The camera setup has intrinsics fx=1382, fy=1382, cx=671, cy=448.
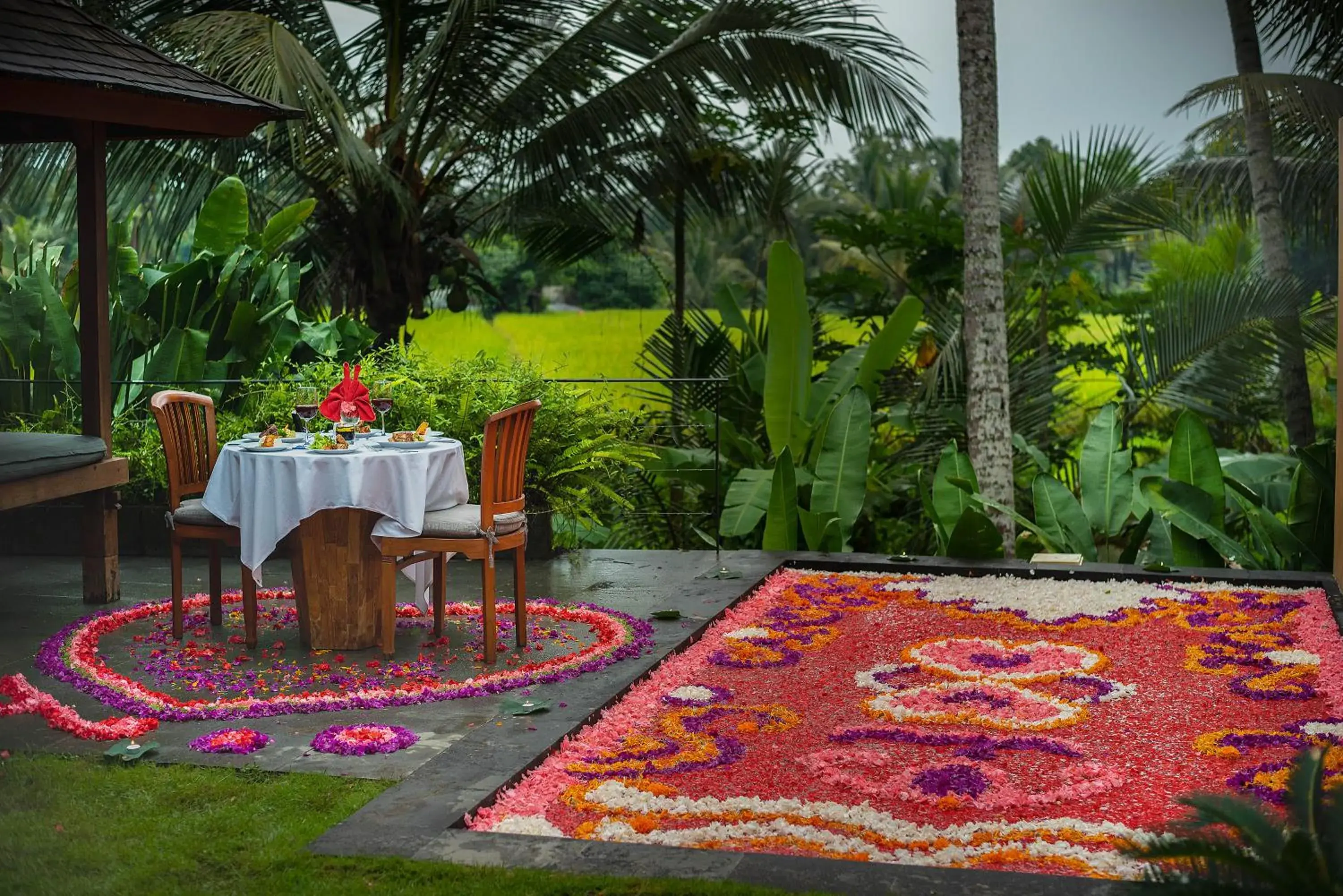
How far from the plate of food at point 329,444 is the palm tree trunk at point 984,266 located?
4.29 m

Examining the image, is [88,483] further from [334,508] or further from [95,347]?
[334,508]

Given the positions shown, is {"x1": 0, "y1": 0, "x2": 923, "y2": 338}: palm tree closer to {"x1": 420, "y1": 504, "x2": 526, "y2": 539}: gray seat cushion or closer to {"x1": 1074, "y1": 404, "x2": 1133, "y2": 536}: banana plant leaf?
{"x1": 1074, "y1": 404, "x2": 1133, "y2": 536}: banana plant leaf

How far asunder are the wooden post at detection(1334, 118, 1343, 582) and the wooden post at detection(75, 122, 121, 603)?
5.67 metres

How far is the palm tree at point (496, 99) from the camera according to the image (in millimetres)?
10547

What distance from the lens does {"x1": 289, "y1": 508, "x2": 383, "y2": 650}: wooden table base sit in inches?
217

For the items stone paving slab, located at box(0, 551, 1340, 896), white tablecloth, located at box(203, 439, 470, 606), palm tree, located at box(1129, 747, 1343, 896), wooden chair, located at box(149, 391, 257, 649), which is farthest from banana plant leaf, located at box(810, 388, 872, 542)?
palm tree, located at box(1129, 747, 1343, 896)

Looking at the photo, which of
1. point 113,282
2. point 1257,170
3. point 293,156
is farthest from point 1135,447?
point 113,282

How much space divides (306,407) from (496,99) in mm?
5867

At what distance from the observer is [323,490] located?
5332 millimetres

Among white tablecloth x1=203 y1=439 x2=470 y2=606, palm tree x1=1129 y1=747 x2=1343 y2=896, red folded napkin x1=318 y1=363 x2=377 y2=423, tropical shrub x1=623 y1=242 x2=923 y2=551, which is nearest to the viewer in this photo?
palm tree x1=1129 y1=747 x2=1343 y2=896

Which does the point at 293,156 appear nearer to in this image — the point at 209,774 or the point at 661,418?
the point at 661,418

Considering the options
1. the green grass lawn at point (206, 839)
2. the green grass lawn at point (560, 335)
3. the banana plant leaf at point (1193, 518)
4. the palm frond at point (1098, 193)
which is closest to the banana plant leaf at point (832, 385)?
the banana plant leaf at point (1193, 518)

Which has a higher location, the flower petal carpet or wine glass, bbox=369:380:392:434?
wine glass, bbox=369:380:392:434

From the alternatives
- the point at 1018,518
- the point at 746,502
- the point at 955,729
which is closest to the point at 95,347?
the point at 746,502
